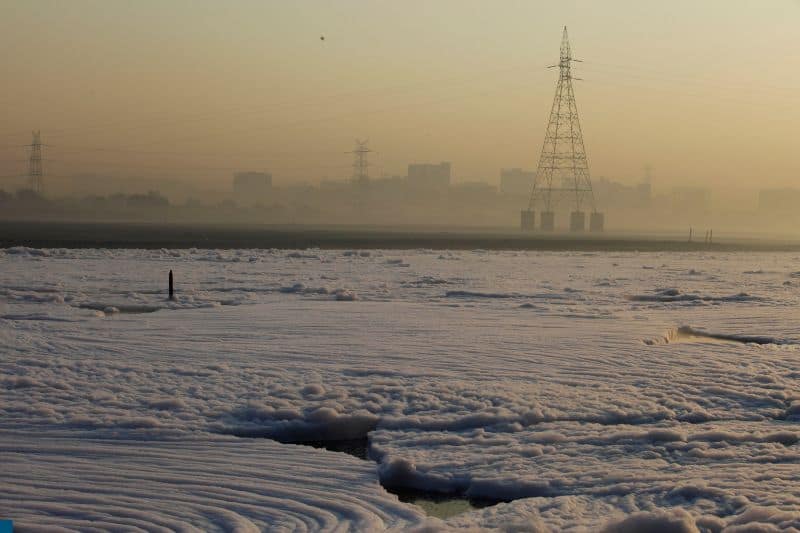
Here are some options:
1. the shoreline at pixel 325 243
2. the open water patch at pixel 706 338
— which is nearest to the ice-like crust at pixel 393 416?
the open water patch at pixel 706 338

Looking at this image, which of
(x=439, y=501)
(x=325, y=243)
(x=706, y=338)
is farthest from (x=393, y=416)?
(x=325, y=243)

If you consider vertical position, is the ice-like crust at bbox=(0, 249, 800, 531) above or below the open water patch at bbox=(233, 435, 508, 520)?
above

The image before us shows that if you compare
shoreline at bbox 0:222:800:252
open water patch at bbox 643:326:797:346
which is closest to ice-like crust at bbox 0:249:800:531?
open water patch at bbox 643:326:797:346

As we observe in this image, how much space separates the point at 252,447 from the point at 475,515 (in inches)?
110

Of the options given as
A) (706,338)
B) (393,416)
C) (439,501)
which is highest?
(706,338)

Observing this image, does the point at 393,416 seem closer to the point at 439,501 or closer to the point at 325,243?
the point at 439,501

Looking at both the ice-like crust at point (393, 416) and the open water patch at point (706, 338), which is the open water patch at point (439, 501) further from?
the open water patch at point (706, 338)

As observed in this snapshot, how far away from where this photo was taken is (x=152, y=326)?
16.8m

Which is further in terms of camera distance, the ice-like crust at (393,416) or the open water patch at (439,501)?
the open water patch at (439,501)

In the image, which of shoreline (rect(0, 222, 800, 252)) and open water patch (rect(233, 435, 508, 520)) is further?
shoreline (rect(0, 222, 800, 252))

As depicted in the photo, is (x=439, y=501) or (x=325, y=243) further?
(x=325, y=243)

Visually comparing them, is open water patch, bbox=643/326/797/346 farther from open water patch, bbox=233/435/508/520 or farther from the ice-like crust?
open water patch, bbox=233/435/508/520

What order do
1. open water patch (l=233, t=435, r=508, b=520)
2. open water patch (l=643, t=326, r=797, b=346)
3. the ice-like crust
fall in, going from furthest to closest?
open water patch (l=643, t=326, r=797, b=346), open water patch (l=233, t=435, r=508, b=520), the ice-like crust

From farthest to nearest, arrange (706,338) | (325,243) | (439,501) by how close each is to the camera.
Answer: (325,243) → (706,338) → (439,501)
